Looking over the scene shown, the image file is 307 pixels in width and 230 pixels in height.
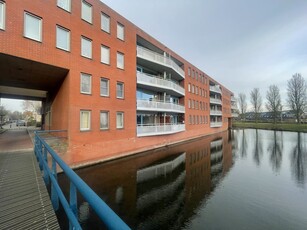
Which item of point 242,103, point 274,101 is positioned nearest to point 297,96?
point 274,101

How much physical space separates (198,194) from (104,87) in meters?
11.7

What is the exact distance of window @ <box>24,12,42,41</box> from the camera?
11.0 meters

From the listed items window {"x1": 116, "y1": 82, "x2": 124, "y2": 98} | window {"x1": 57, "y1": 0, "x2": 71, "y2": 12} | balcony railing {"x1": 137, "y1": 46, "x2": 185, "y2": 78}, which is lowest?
window {"x1": 116, "y1": 82, "x2": 124, "y2": 98}

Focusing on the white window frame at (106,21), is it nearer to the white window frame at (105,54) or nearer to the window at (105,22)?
the window at (105,22)

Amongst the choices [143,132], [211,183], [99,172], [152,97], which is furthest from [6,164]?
[152,97]

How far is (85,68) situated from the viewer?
14289 millimetres

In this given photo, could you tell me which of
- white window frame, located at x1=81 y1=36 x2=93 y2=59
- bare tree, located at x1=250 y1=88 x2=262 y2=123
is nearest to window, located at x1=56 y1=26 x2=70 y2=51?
white window frame, located at x1=81 y1=36 x2=93 y2=59

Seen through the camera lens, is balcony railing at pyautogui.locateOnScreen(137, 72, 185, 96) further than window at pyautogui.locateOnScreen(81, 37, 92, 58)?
Yes

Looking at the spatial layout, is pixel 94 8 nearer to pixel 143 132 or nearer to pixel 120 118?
pixel 120 118

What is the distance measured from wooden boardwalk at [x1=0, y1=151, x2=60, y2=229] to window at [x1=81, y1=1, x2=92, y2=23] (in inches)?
522

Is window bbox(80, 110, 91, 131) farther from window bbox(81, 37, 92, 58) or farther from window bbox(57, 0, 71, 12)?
window bbox(57, 0, 71, 12)

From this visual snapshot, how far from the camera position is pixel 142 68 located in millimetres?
22844

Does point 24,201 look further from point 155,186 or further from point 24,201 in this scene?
point 155,186

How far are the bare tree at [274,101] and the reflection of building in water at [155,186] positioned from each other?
64862 millimetres
